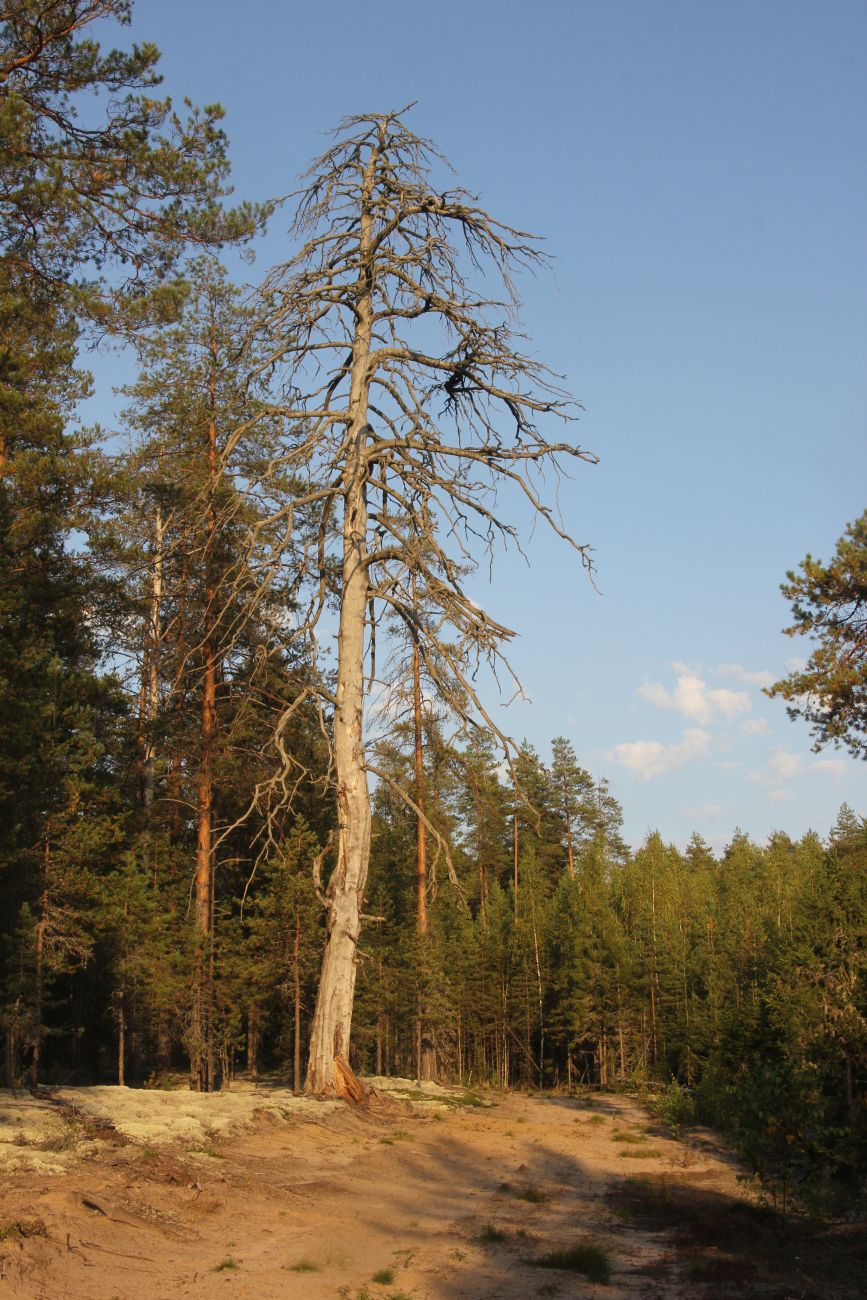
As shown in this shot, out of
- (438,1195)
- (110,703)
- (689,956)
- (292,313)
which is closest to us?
(438,1195)

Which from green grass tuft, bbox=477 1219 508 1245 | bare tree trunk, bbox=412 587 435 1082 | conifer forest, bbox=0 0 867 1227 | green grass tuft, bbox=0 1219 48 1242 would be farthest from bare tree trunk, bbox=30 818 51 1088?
green grass tuft, bbox=0 1219 48 1242

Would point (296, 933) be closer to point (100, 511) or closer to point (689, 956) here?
point (100, 511)

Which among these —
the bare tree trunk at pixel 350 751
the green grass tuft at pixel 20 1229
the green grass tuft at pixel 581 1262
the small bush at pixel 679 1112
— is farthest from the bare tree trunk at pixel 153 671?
the green grass tuft at pixel 581 1262

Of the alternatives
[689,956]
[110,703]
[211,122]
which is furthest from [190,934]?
[689,956]

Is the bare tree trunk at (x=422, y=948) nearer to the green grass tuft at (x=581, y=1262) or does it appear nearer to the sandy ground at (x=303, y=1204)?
the sandy ground at (x=303, y=1204)

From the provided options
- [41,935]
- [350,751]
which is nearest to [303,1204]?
[350,751]

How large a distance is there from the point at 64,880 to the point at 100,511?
6.69m

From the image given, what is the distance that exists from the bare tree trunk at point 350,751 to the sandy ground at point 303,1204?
0.89 metres

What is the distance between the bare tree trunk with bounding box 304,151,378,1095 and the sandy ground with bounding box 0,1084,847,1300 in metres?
0.89

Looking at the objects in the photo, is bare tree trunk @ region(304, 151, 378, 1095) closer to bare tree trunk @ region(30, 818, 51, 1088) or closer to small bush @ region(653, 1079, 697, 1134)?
small bush @ region(653, 1079, 697, 1134)

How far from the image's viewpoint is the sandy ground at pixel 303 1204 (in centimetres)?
575

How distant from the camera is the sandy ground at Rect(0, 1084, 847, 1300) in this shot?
18.9 ft

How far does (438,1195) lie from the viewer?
873 cm

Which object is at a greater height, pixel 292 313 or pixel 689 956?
pixel 292 313
